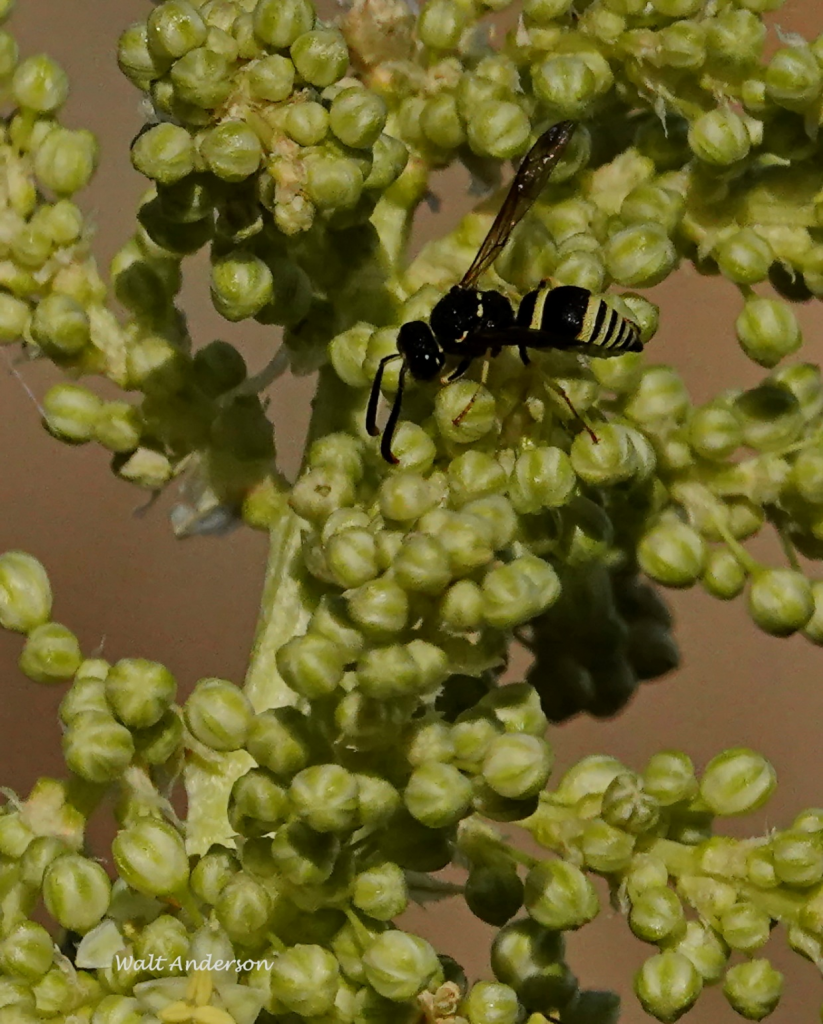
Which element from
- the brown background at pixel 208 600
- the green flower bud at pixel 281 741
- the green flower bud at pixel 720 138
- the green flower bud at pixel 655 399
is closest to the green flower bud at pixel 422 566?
the green flower bud at pixel 281 741

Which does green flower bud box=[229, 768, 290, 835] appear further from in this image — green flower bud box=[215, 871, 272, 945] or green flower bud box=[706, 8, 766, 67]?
green flower bud box=[706, 8, 766, 67]

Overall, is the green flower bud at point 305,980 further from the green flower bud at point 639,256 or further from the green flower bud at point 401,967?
the green flower bud at point 639,256

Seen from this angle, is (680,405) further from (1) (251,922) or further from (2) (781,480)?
(1) (251,922)

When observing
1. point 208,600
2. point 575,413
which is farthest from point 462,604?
point 208,600

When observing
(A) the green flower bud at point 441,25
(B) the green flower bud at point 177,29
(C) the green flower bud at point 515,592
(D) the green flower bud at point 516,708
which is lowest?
(D) the green flower bud at point 516,708

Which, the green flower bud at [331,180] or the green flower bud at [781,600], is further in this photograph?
the green flower bud at [781,600]

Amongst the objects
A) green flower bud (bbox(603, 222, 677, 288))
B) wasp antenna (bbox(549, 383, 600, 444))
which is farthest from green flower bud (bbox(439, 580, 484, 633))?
green flower bud (bbox(603, 222, 677, 288))

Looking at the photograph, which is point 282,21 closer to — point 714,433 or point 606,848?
point 714,433
